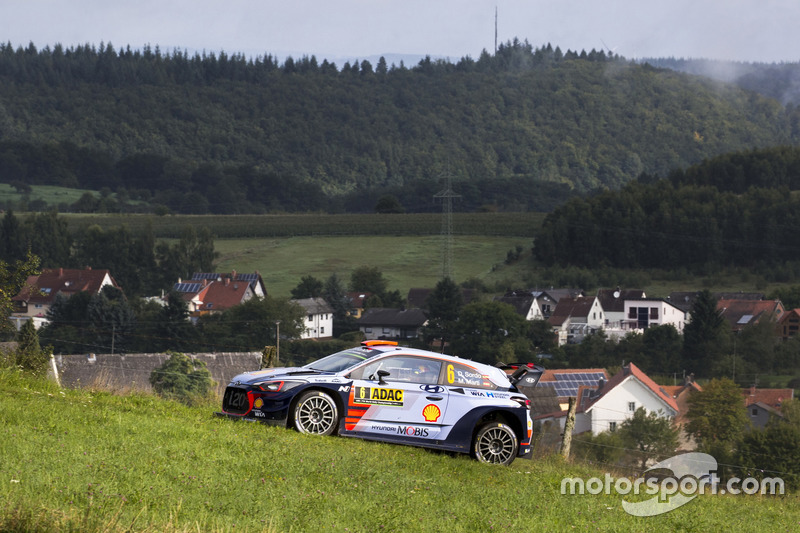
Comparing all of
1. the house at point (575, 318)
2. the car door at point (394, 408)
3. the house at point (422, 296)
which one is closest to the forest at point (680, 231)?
the house at point (422, 296)

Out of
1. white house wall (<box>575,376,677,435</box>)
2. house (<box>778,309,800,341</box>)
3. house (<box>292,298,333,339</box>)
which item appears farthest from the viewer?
house (<box>292,298,333,339</box>)

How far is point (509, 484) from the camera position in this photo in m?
10.7

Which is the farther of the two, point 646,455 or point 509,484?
point 646,455

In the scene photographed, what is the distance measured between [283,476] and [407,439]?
3196 mm

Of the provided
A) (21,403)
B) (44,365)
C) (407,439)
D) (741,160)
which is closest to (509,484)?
(407,439)

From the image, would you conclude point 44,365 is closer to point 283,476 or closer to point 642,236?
point 283,476

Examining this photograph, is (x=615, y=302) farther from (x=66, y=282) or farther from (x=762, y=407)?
(x=66, y=282)

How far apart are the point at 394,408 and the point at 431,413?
0.49 metres

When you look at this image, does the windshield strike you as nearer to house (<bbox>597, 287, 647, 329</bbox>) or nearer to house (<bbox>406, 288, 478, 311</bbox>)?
house (<bbox>597, 287, 647, 329</bbox>)

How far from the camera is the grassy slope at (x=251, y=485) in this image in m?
7.36

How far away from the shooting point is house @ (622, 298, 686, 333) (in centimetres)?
10912

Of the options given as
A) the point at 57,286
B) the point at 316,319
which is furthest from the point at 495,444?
the point at 57,286

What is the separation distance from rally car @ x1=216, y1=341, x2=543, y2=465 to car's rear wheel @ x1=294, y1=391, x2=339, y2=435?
13mm

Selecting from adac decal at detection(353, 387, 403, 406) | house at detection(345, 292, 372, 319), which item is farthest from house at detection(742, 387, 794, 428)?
house at detection(345, 292, 372, 319)
